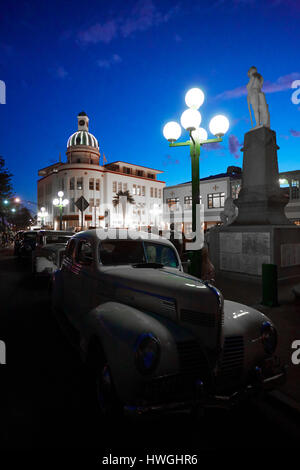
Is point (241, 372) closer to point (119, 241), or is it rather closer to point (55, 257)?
point (119, 241)

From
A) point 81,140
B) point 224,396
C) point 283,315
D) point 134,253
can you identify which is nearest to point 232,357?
point 224,396

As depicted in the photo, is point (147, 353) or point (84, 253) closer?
point (147, 353)

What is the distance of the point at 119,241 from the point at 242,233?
302 inches

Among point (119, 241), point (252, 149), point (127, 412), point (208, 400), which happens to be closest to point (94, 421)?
point (127, 412)

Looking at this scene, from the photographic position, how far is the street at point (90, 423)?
252 cm

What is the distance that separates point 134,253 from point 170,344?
179 cm

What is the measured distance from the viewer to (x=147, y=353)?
2463 mm

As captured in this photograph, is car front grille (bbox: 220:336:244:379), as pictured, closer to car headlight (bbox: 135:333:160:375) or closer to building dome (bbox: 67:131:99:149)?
car headlight (bbox: 135:333:160:375)

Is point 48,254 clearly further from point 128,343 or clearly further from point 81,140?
point 81,140

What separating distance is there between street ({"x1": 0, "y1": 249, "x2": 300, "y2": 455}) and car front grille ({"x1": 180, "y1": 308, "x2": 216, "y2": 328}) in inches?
29.8

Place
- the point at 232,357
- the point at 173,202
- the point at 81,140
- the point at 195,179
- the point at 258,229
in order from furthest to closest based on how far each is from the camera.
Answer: the point at 81,140
the point at 173,202
the point at 258,229
the point at 195,179
the point at 232,357

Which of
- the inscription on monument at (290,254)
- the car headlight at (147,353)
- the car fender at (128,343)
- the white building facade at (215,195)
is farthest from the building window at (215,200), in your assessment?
the car headlight at (147,353)

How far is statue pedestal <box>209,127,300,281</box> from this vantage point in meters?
10.1

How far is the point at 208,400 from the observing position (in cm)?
243
